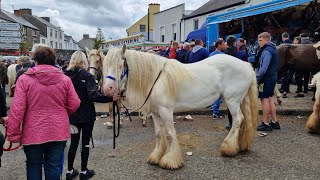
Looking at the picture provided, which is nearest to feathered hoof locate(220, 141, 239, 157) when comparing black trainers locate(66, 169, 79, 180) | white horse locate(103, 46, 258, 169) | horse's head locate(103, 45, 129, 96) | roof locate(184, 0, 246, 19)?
white horse locate(103, 46, 258, 169)

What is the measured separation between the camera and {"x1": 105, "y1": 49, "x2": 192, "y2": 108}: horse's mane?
425 centimetres

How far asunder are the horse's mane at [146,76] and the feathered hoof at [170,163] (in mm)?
894

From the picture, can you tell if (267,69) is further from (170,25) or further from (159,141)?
(170,25)

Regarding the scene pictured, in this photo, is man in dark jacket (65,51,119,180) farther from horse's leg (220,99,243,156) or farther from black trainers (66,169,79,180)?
horse's leg (220,99,243,156)

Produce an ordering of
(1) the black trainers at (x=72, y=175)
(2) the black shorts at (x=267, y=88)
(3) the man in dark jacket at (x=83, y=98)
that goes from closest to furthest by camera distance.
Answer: (3) the man in dark jacket at (x=83, y=98), (1) the black trainers at (x=72, y=175), (2) the black shorts at (x=267, y=88)

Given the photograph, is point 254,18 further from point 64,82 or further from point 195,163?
point 64,82

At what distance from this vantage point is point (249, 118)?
518cm

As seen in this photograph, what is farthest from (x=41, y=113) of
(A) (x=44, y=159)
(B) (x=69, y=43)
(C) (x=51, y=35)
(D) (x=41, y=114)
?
(B) (x=69, y=43)

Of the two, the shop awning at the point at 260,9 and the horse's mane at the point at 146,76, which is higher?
the shop awning at the point at 260,9

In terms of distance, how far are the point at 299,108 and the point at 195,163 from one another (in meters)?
4.87

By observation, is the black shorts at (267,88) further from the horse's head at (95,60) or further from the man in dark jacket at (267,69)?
the horse's head at (95,60)

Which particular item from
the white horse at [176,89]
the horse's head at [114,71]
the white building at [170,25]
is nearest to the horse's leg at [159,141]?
the white horse at [176,89]

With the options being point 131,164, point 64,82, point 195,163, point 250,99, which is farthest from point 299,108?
point 64,82

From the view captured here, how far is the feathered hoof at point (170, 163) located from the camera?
4.31m
